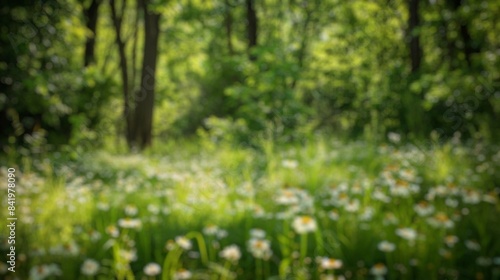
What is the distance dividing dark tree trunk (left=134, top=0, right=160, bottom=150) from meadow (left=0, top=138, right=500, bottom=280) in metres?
4.38

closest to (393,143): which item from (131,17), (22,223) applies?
(22,223)

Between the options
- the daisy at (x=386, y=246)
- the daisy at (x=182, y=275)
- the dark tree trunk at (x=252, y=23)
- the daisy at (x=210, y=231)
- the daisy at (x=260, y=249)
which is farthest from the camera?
A: the dark tree trunk at (x=252, y=23)

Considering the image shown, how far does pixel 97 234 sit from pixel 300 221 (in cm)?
116

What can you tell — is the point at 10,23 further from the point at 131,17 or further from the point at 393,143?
the point at 131,17

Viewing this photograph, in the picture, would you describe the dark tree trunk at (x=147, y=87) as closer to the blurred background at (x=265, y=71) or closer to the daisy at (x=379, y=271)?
the blurred background at (x=265, y=71)

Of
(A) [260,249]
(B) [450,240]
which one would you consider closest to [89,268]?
(A) [260,249]

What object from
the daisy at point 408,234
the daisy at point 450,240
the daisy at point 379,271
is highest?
the daisy at point 408,234

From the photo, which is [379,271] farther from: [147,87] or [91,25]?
[91,25]

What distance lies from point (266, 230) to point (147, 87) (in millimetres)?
5961

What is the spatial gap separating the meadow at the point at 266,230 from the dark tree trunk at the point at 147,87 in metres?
4.38

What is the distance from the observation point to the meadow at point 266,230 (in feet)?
5.91

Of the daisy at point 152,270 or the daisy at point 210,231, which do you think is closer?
the daisy at point 152,270

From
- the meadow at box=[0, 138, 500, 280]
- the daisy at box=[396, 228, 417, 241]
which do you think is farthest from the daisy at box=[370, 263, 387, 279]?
the daisy at box=[396, 228, 417, 241]

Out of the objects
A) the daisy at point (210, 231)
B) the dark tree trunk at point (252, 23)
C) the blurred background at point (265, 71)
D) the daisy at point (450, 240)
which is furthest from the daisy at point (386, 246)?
the dark tree trunk at point (252, 23)
